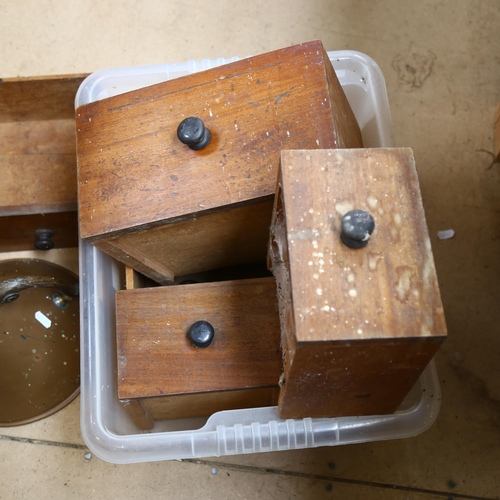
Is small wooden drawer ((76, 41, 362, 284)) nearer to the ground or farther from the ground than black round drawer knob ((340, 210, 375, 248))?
farther from the ground

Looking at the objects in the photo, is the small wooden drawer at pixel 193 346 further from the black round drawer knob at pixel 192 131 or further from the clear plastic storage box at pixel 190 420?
the black round drawer knob at pixel 192 131

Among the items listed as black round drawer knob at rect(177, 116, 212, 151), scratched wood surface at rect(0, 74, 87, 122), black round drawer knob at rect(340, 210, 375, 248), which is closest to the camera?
black round drawer knob at rect(340, 210, 375, 248)

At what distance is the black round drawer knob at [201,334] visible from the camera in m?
0.76

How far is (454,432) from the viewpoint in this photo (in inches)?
39.9

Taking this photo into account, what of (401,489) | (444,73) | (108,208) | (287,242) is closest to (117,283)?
(108,208)

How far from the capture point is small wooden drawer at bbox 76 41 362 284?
27.6 inches

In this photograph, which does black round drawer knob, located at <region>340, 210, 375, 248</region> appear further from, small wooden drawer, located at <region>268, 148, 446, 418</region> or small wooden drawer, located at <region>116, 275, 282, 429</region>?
small wooden drawer, located at <region>116, 275, 282, 429</region>

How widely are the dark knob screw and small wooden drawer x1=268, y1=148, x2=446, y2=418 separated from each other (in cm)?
64

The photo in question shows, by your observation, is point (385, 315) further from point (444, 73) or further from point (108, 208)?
point (444, 73)

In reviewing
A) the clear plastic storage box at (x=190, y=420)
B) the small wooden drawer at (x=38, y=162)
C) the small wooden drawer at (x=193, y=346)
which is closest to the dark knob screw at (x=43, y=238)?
the small wooden drawer at (x=38, y=162)

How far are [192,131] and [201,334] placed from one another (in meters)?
0.28

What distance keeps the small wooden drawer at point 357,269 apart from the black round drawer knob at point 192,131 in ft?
0.46

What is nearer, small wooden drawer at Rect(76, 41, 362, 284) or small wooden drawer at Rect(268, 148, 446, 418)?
small wooden drawer at Rect(268, 148, 446, 418)

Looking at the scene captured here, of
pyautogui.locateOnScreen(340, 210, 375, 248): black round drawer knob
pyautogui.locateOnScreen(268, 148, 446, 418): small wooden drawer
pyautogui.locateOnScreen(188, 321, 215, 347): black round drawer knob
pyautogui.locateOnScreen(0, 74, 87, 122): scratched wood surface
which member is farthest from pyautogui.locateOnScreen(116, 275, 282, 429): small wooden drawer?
pyautogui.locateOnScreen(0, 74, 87, 122): scratched wood surface
